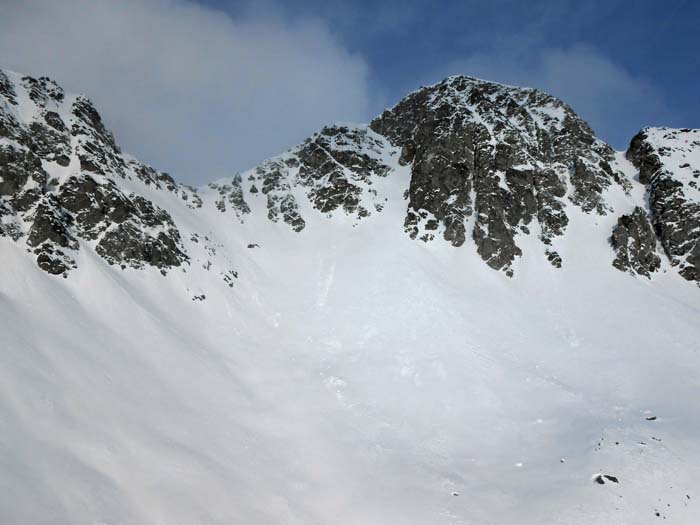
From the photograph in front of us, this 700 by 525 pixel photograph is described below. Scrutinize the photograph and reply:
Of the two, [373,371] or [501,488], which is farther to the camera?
[373,371]

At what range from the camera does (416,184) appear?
61.6 metres

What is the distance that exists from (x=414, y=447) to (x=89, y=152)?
46806 mm

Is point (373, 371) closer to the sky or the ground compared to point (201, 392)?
closer to the sky

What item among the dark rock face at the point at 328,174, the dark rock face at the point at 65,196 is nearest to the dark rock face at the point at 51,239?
the dark rock face at the point at 65,196

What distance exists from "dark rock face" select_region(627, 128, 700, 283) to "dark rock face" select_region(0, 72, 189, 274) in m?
65.9

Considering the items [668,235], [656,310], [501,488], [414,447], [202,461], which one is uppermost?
[668,235]

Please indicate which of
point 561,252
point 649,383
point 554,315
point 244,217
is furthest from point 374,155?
point 649,383

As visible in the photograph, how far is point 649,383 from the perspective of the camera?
33312mm

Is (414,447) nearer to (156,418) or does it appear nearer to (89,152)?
(156,418)

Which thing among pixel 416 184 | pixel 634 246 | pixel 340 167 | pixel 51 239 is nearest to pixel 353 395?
pixel 51 239

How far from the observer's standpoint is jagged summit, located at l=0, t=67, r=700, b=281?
3959 cm

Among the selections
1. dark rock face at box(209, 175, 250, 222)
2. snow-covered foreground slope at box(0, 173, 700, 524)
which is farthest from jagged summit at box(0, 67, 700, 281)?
snow-covered foreground slope at box(0, 173, 700, 524)

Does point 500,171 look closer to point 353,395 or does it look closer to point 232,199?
point 353,395

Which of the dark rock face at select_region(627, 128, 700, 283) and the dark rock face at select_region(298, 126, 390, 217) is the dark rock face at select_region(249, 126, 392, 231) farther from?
the dark rock face at select_region(627, 128, 700, 283)
